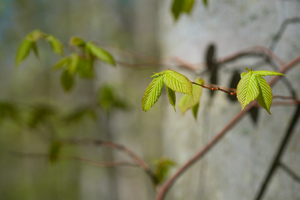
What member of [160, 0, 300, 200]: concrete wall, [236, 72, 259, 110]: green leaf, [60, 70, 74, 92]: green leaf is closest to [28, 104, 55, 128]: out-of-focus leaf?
[60, 70, 74, 92]: green leaf

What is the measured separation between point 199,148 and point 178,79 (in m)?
0.40

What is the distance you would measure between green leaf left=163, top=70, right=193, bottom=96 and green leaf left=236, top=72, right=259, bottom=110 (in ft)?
0.27

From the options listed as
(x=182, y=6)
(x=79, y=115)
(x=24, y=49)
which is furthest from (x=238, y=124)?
(x=79, y=115)

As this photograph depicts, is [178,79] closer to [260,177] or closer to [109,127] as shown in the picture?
[260,177]

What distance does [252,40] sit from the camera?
632 mm

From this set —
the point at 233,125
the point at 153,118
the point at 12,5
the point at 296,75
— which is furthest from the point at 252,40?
the point at 12,5

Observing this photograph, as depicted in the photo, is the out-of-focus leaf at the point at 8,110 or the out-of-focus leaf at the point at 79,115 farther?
the out-of-focus leaf at the point at 79,115

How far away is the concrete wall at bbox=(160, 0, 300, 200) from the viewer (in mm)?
594

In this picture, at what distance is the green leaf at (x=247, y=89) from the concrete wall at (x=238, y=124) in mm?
271

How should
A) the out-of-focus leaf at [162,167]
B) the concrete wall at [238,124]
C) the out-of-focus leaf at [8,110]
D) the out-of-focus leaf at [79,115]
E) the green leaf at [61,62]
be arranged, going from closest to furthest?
the concrete wall at [238,124]
the green leaf at [61,62]
the out-of-focus leaf at [162,167]
the out-of-focus leaf at [8,110]
the out-of-focus leaf at [79,115]

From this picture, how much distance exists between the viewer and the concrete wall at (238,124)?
594mm

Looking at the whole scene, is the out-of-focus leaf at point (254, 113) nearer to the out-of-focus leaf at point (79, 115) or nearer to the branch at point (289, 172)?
the branch at point (289, 172)

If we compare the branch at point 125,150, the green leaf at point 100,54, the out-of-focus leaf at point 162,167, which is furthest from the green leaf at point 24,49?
the out-of-focus leaf at point 162,167

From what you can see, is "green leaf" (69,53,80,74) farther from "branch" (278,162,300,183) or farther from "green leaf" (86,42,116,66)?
"branch" (278,162,300,183)
